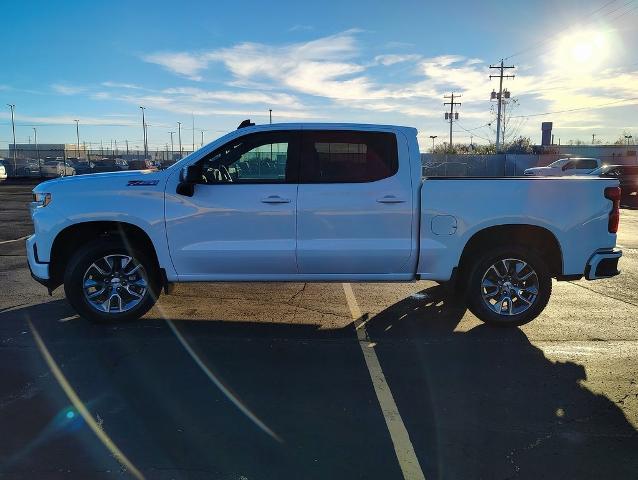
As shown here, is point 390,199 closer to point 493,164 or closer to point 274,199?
point 274,199

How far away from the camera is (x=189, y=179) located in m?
5.32

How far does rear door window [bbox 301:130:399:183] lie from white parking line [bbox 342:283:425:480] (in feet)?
5.34

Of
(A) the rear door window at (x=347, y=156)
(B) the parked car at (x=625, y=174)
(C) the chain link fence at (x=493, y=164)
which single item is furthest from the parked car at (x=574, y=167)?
(A) the rear door window at (x=347, y=156)

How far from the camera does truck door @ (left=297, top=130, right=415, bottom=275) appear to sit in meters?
5.45

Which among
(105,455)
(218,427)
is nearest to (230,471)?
(218,427)

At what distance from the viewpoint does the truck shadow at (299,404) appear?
126 inches

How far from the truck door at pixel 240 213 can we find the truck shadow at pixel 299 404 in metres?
0.70

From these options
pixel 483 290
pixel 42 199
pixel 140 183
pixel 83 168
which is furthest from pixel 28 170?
pixel 483 290

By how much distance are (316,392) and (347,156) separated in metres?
2.54

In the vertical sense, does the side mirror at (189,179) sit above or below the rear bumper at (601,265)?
above

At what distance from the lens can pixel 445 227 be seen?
5.50 m

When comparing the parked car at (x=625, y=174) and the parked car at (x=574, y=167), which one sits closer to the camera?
the parked car at (x=625, y=174)

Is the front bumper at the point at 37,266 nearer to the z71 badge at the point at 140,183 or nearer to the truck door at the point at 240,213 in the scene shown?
the z71 badge at the point at 140,183

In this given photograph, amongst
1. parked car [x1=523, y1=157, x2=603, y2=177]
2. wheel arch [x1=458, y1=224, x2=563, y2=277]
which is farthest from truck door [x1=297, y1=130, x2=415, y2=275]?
parked car [x1=523, y1=157, x2=603, y2=177]
